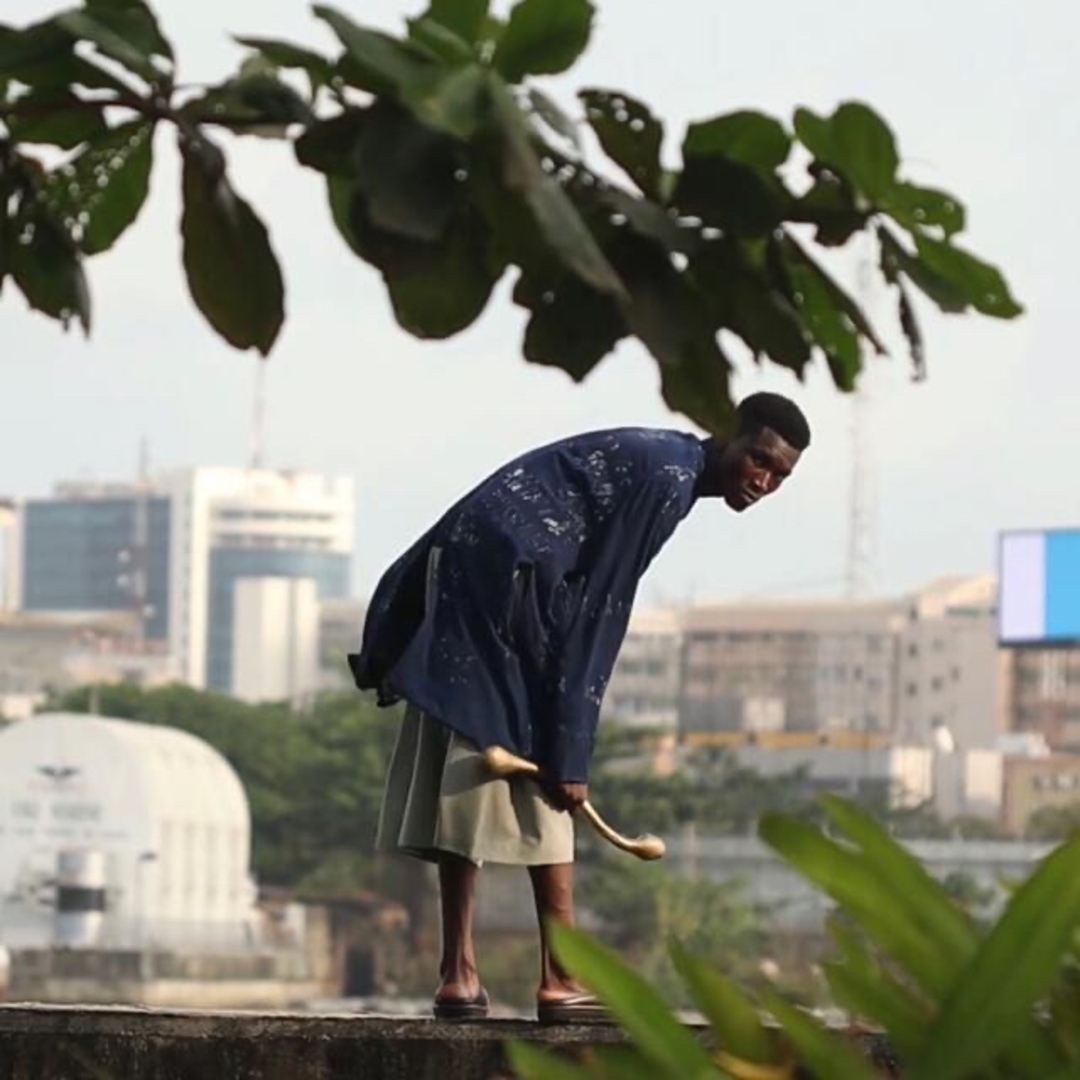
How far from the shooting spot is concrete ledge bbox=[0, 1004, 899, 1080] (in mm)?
4180

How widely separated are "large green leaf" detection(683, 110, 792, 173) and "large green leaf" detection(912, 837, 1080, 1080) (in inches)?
25.9

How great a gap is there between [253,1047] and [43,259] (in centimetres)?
141

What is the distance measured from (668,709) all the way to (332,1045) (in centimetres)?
8309

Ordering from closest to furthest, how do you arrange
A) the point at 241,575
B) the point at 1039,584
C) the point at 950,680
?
1. the point at 1039,584
2. the point at 950,680
3. the point at 241,575

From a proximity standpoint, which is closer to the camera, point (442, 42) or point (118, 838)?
point (442, 42)

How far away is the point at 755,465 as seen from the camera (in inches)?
180

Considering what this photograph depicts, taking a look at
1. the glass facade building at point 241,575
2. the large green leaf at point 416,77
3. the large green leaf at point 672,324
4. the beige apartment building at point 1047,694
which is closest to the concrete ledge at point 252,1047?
the large green leaf at point 672,324

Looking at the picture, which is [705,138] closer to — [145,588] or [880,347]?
[880,347]

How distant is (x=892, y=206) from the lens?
102 inches

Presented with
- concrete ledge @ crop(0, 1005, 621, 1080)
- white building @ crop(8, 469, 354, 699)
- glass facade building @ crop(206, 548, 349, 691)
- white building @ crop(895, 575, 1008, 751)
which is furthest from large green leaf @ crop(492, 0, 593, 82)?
glass facade building @ crop(206, 548, 349, 691)

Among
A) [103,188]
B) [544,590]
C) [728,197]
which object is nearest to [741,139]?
[728,197]

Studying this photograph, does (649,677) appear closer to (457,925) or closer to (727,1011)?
(457,925)

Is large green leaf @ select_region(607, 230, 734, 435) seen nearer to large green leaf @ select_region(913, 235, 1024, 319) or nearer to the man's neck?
large green leaf @ select_region(913, 235, 1024, 319)

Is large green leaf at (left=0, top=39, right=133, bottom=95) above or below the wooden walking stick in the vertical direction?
above
